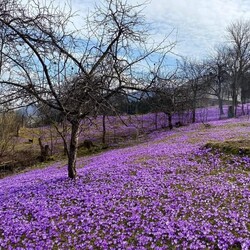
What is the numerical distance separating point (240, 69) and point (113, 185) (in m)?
50.4

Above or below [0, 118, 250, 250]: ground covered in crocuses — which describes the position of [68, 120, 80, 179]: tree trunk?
above

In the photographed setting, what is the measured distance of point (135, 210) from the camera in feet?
25.9

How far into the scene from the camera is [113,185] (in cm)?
1018

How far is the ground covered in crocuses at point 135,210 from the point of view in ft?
21.4

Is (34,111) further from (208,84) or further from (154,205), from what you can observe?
(208,84)

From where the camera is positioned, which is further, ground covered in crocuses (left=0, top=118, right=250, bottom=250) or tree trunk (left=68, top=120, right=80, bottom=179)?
tree trunk (left=68, top=120, right=80, bottom=179)

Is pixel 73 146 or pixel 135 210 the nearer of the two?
pixel 135 210

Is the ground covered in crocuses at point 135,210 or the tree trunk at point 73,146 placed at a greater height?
the tree trunk at point 73,146

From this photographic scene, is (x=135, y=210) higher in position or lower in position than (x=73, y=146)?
lower

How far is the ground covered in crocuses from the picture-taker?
651 cm

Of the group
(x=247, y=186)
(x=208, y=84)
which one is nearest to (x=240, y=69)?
(x=208, y=84)

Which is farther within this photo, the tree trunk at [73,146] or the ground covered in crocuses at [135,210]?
the tree trunk at [73,146]

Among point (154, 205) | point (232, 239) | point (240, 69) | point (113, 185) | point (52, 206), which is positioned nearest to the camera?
point (232, 239)

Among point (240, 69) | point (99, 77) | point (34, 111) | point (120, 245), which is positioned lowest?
point (120, 245)
